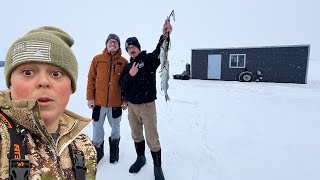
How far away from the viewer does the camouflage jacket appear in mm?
1028

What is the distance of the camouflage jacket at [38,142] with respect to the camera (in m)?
1.03

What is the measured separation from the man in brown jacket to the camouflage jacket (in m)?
2.72

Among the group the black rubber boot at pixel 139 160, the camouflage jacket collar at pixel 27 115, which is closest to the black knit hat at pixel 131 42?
the black rubber boot at pixel 139 160

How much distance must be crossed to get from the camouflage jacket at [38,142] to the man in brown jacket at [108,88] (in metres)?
2.72

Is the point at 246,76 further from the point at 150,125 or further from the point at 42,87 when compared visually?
the point at 42,87

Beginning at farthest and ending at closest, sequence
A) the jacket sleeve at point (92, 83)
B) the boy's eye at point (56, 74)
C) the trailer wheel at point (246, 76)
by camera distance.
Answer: the trailer wheel at point (246, 76), the jacket sleeve at point (92, 83), the boy's eye at point (56, 74)

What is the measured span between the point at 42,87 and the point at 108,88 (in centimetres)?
303

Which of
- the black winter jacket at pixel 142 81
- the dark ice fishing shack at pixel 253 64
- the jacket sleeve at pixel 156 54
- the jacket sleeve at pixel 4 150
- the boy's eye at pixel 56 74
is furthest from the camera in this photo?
the dark ice fishing shack at pixel 253 64

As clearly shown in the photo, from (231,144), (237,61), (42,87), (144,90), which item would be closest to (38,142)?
(42,87)

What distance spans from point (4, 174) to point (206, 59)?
21570 millimetres

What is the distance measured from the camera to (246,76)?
19734 mm

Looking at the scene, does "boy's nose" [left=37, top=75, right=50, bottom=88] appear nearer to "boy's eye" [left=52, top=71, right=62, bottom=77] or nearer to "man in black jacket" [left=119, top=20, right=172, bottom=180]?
"boy's eye" [left=52, top=71, right=62, bottom=77]

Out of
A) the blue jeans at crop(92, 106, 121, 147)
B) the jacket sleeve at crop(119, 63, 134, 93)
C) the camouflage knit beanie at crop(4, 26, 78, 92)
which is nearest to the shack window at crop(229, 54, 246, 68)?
the blue jeans at crop(92, 106, 121, 147)

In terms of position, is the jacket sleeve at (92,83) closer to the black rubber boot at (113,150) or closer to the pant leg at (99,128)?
the pant leg at (99,128)
